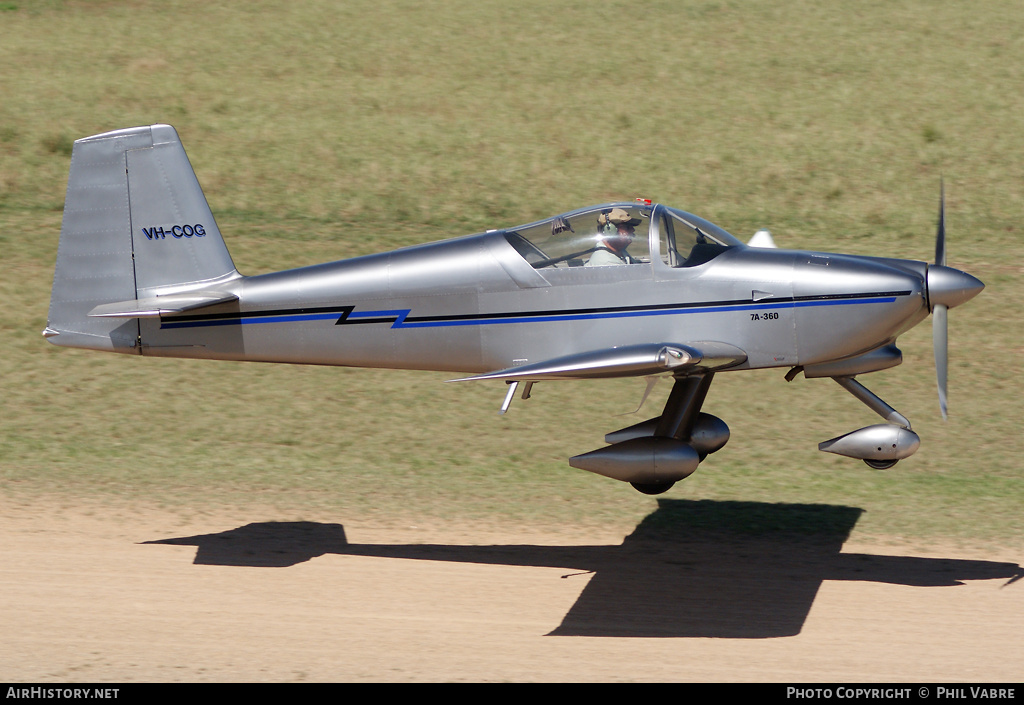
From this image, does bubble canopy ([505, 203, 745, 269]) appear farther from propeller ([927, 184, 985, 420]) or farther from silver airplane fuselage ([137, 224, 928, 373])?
propeller ([927, 184, 985, 420])

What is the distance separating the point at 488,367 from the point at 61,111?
16861 millimetres

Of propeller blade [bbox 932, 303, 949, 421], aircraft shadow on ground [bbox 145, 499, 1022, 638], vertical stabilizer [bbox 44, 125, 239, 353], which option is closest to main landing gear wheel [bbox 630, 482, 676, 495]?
aircraft shadow on ground [bbox 145, 499, 1022, 638]

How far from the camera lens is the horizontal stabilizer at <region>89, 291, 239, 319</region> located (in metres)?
10.0

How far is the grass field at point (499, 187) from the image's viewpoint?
12773mm

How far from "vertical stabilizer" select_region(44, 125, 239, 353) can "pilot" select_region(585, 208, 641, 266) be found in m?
3.60

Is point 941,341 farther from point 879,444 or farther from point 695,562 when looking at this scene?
point 695,562

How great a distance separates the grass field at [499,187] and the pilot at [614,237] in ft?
10.9

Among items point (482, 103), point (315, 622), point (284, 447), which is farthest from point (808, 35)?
point (315, 622)

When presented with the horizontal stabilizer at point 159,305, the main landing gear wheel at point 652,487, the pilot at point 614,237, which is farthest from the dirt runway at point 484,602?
the pilot at point 614,237

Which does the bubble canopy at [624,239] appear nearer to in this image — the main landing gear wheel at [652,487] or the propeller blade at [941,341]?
the propeller blade at [941,341]

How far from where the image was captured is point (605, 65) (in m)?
26.1

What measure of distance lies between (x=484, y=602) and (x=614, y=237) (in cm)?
351

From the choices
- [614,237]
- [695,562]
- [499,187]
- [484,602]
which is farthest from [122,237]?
[499,187]

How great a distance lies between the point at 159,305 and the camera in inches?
402
